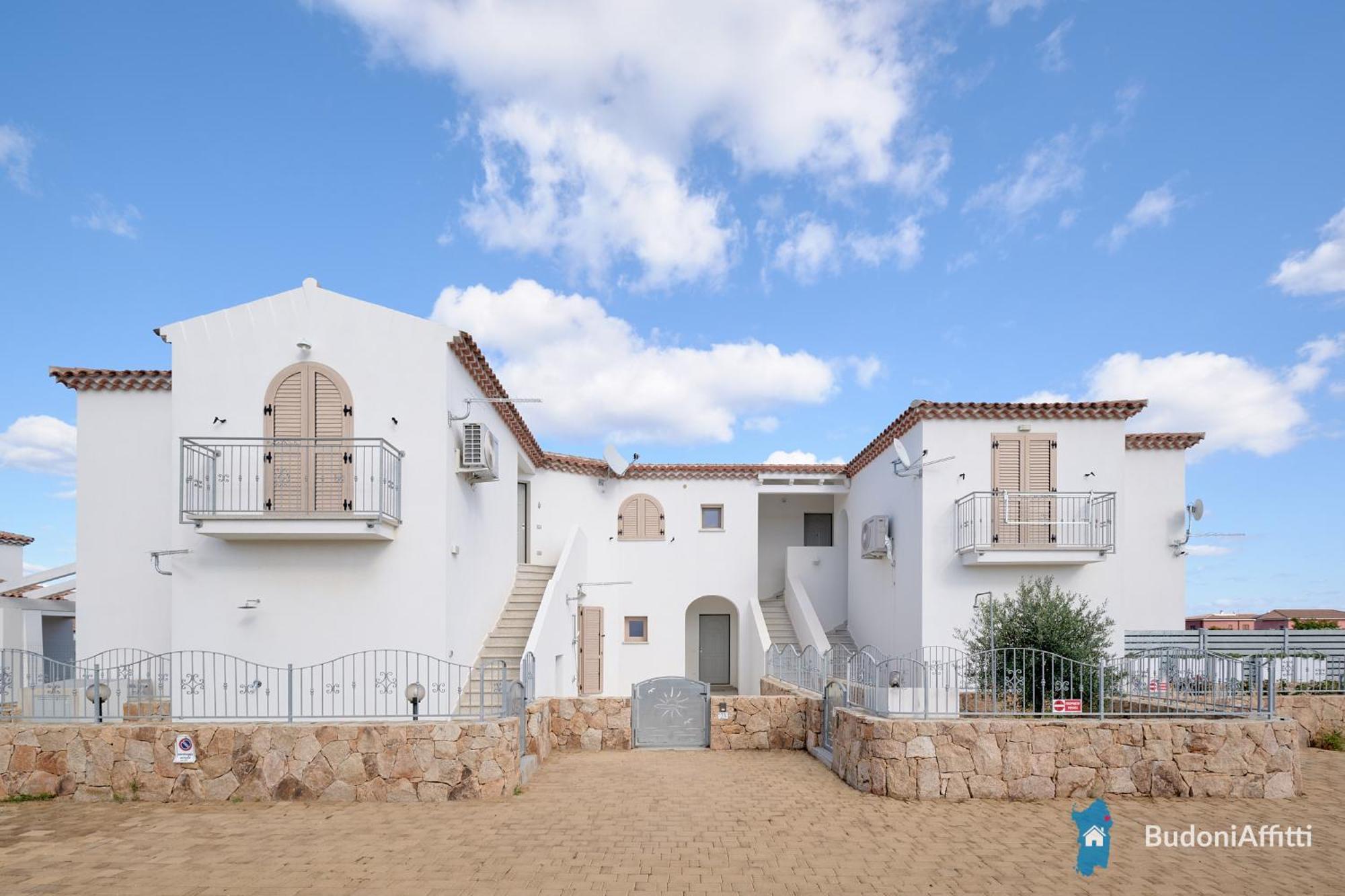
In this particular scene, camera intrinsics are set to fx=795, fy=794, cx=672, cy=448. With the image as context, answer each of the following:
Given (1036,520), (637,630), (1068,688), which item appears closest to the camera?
(1068,688)

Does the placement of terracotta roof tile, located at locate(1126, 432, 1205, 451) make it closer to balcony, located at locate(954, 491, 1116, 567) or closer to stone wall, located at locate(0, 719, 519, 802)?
balcony, located at locate(954, 491, 1116, 567)

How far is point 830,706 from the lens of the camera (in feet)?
41.2

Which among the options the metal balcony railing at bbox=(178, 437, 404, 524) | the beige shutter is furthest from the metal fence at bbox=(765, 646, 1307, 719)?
the beige shutter

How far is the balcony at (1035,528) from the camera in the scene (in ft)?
51.6

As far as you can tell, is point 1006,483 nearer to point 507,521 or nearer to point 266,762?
point 507,521

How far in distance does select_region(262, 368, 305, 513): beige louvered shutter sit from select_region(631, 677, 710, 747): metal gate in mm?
6219

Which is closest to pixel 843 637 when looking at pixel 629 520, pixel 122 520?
pixel 629 520

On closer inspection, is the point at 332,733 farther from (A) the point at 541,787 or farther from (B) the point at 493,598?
(B) the point at 493,598

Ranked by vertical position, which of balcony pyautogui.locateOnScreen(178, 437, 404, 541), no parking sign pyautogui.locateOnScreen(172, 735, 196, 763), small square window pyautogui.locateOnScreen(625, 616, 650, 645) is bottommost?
small square window pyautogui.locateOnScreen(625, 616, 650, 645)

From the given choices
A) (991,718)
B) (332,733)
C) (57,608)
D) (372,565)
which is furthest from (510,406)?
(57,608)

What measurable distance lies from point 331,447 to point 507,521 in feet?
18.4

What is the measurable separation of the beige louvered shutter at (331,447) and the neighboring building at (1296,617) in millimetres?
24444

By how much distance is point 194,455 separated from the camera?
11.8m

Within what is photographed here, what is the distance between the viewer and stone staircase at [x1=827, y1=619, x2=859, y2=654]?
20.9 m
